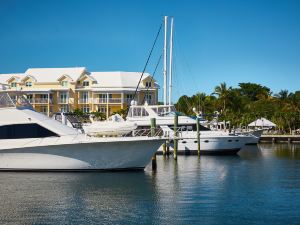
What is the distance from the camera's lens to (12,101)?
27188 mm

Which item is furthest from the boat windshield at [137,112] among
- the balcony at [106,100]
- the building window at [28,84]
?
the building window at [28,84]

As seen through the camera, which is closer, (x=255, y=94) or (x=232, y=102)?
(x=232, y=102)

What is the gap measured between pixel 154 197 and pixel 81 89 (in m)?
52.7

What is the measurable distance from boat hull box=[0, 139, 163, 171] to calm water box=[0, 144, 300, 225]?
56 cm

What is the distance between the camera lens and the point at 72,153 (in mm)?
25766

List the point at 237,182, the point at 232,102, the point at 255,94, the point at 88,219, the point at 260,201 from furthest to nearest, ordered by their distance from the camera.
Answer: the point at 255,94, the point at 232,102, the point at 237,182, the point at 260,201, the point at 88,219

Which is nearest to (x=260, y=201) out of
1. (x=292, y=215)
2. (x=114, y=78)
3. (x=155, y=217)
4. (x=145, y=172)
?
(x=292, y=215)

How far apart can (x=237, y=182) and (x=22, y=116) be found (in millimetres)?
11507

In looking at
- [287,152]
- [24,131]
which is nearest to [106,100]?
[287,152]

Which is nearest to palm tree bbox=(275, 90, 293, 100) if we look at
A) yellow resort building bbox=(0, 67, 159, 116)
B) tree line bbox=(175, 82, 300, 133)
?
tree line bbox=(175, 82, 300, 133)

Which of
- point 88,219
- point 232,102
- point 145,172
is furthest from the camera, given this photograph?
point 232,102

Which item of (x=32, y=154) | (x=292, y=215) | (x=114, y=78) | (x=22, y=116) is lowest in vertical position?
(x=292, y=215)

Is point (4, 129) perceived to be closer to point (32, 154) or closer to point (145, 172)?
point (32, 154)

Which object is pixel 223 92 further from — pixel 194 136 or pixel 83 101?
pixel 194 136
